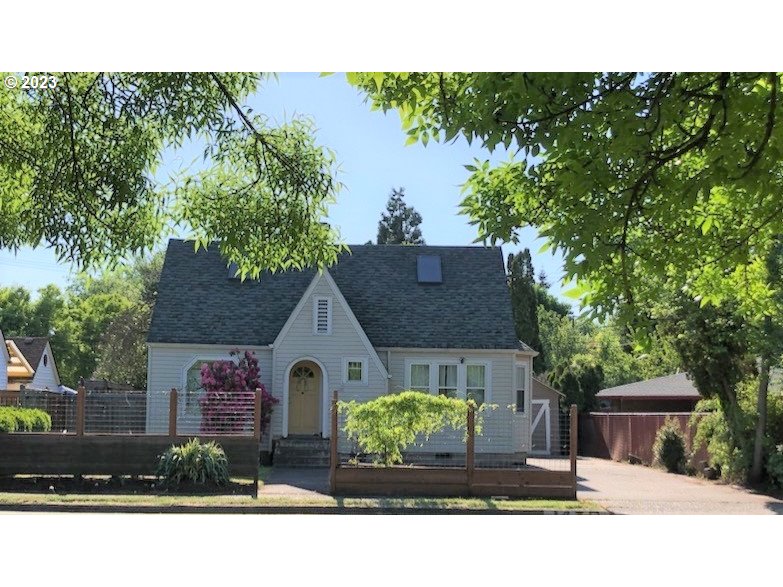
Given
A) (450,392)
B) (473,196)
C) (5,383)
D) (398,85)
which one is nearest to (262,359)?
(450,392)

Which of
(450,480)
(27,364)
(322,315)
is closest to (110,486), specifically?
(27,364)

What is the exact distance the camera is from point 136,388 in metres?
10.4

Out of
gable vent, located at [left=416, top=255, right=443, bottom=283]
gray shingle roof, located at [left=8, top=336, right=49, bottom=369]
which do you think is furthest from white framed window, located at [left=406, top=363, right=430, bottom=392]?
gray shingle roof, located at [left=8, top=336, right=49, bottom=369]

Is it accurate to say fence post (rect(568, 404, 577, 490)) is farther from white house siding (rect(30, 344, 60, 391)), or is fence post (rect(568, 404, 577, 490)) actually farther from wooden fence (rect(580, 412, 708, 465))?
white house siding (rect(30, 344, 60, 391))

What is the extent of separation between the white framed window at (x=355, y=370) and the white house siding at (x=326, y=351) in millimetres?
42

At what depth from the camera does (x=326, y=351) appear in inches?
460

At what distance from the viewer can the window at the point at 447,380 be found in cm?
1070

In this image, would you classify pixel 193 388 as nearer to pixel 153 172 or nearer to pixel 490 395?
pixel 490 395

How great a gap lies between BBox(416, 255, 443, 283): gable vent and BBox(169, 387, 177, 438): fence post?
10.3ft

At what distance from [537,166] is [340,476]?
6286 millimetres

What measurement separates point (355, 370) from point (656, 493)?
3.88 metres

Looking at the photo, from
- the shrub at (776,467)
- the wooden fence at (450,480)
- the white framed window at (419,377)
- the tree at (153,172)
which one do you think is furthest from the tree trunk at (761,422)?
the tree at (153,172)

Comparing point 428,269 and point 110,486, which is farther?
point 110,486

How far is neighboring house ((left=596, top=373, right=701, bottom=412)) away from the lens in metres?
11.9
